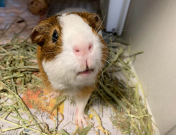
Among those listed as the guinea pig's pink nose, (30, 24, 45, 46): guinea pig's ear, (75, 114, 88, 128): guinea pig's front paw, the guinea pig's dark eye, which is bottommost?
(75, 114, 88, 128): guinea pig's front paw

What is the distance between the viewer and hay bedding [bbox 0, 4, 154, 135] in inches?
51.5

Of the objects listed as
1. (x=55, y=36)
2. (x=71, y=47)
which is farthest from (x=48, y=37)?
(x=71, y=47)

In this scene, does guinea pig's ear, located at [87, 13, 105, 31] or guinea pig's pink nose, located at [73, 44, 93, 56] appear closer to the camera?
guinea pig's pink nose, located at [73, 44, 93, 56]

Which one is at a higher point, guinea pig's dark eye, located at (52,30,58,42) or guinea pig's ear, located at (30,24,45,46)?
guinea pig's dark eye, located at (52,30,58,42)

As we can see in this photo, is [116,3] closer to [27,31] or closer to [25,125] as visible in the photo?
[27,31]

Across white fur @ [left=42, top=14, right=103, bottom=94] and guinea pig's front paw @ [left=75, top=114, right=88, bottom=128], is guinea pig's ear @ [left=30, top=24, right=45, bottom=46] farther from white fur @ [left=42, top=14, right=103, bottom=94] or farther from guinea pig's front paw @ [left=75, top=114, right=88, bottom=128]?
guinea pig's front paw @ [left=75, top=114, right=88, bottom=128]

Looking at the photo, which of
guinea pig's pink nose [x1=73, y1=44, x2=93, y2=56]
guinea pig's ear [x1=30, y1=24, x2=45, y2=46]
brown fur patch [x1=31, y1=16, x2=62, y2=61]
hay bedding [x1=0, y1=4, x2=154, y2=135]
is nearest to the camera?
guinea pig's pink nose [x1=73, y1=44, x2=93, y2=56]

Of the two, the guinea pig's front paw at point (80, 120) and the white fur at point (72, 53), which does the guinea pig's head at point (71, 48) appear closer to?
the white fur at point (72, 53)

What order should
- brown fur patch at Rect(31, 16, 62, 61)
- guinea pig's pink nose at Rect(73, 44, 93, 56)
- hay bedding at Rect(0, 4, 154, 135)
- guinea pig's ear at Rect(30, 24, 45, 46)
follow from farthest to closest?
hay bedding at Rect(0, 4, 154, 135) → guinea pig's ear at Rect(30, 24, 45, 46) → brown fur patch at Rect(31, 16, 62, 61) → guinea pig's pink nose at Rect(73, 44, 93, 56)

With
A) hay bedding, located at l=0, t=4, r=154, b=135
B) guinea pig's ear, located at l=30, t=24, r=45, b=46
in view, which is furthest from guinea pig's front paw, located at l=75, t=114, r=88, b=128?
guinea pig's ear, located at l=30, t=24, r=45, b=46

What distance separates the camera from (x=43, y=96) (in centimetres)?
151

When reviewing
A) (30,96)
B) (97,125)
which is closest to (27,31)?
(30,96)

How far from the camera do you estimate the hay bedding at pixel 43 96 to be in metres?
1.31

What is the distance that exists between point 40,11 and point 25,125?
57.1 inches
